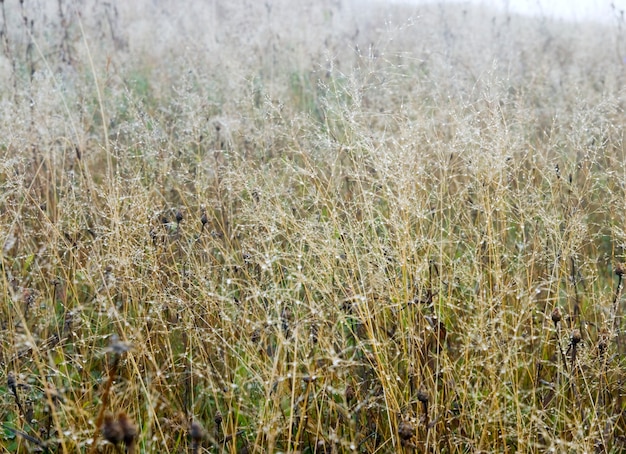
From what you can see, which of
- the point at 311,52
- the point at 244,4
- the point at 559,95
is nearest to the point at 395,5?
the point at 244,4

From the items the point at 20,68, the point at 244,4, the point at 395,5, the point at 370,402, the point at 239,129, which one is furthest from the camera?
the point at 395,5

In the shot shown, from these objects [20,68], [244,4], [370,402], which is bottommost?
[370,402]

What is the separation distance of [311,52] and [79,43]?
6.12ft

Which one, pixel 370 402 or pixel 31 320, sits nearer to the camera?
pixel 370 402

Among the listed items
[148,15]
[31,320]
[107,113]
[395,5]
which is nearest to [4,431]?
[31,320]

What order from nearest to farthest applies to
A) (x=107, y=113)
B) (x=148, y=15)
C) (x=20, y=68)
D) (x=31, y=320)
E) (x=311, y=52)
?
(x=31, y=320), (x=107, y=113), (x=20, y=68), (x=311, y=52), (x=148, y=15)

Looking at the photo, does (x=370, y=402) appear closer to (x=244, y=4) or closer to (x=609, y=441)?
(x=609, y=441)

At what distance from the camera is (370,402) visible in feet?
5.38

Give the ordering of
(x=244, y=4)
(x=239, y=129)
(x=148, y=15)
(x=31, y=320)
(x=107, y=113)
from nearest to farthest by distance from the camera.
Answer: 1. (x=31, y=320)
2. (x=239, y=129)
3. (x=107, y=113)
4. (x=244, y=4)
5. (x=148, y=15)

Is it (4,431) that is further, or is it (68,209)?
(68,209)

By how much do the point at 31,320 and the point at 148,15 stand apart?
5.52 metres

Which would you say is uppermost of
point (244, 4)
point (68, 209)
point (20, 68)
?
point (244, 4)

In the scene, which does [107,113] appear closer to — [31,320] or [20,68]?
[20,68]

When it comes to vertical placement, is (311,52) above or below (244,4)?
below
